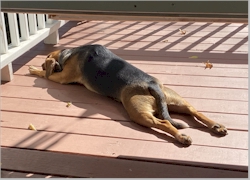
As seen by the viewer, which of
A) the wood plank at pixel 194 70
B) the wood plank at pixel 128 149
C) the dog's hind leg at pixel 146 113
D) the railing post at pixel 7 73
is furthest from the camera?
the wood plank at pixel 194 70

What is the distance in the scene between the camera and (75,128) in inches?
122

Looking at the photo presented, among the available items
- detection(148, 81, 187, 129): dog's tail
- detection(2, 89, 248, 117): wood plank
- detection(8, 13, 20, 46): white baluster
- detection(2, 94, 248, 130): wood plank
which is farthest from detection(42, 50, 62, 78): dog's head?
detection(148, 81, 187, 129): dog's tail

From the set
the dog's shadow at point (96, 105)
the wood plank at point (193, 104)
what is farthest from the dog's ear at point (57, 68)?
the wood plank at point (193, 104)

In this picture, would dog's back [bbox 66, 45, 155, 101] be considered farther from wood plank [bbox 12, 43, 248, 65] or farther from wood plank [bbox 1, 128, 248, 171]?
wood plank [bbox 12, 43, 248, 65]

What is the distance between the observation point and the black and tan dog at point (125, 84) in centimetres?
306

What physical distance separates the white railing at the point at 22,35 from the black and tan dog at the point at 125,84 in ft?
1.04

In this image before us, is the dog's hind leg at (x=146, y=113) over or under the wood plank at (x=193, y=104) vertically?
over

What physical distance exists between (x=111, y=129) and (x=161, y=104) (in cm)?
42

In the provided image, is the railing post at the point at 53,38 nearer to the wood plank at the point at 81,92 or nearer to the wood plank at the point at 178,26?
the wood plank at the point at 178,26

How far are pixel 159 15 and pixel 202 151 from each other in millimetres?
1162

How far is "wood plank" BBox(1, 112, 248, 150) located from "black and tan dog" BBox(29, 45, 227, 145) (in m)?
0.06

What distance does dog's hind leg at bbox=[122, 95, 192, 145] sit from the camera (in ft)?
9.73

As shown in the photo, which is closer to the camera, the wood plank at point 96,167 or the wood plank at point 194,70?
the wood plank at point 96,167

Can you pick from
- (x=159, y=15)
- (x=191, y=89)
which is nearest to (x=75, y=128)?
(x=191, y=89)
